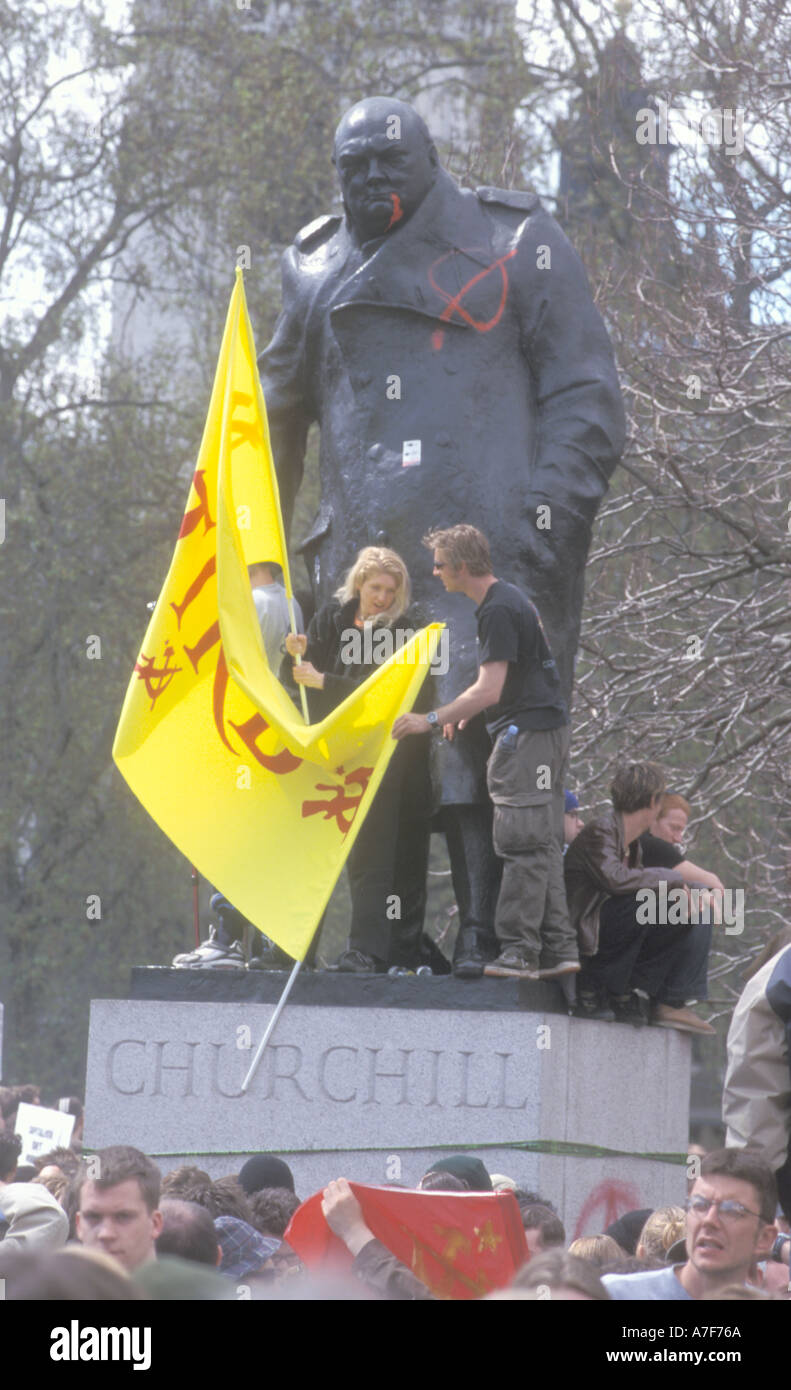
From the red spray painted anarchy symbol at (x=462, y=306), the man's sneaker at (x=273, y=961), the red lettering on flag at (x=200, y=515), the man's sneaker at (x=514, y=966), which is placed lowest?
the man's sneaker at (x=514, y=966)

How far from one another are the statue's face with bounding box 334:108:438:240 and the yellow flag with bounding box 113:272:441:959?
1029 millimetres

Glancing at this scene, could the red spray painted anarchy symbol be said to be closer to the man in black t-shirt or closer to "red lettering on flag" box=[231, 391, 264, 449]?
"red lettering on flag" box=[231, 391, 264, 449]

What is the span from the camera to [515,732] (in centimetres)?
704

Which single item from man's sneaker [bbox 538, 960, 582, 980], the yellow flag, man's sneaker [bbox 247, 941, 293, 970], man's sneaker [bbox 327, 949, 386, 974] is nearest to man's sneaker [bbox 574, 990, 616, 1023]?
man's sneaker [bbox 538, 960, 582, 980]

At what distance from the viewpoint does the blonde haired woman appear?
7.53m

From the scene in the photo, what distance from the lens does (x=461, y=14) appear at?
21703 millimetres

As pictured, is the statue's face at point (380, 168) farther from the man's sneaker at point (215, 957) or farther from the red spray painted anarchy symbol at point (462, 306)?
the man's sneaker at point (215, 957)

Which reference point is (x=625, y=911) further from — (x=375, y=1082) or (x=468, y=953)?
(x=375, y=1082)

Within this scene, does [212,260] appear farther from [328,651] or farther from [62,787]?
[328,651]

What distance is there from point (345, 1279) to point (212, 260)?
→ 842 inches

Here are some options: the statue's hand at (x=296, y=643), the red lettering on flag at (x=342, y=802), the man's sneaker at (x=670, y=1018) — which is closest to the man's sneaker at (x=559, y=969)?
the man's sneaker at (x=670, y=1018)

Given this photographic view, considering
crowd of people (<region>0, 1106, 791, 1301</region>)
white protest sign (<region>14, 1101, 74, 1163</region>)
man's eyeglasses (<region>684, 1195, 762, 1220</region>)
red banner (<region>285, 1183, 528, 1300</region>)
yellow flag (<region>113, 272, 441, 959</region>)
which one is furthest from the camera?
white protest sign (<region>14, 1101, 74, 1163</region>)

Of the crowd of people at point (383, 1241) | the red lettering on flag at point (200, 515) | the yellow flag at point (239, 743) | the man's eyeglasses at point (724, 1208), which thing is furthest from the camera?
the red lettering on flag at point (200, 515)

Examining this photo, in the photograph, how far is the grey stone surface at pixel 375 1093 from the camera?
272 inches
